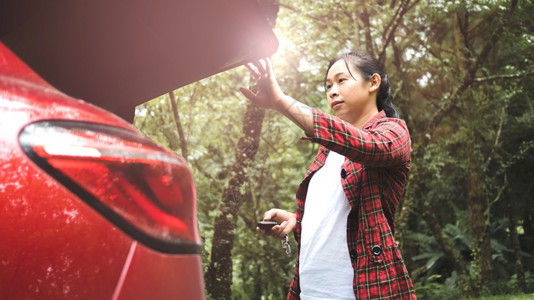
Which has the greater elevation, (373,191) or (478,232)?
(478,232)

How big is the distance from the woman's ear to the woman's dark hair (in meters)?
0.02

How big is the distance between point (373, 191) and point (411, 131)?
6.50 m

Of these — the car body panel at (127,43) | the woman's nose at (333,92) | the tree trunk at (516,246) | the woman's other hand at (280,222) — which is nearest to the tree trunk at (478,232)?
the tree trunk at (516,246)

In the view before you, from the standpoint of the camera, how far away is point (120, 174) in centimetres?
95

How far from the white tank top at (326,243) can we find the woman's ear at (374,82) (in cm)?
34

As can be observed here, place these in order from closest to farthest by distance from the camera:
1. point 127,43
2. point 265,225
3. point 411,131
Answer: point 265,225 < point 127,43 < point 411,131

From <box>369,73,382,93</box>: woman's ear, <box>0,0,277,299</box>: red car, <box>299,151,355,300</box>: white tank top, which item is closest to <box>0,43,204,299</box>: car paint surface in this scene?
<box>0,0,277,299</box>: red car

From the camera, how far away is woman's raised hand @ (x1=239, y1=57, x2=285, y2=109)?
1.58 m

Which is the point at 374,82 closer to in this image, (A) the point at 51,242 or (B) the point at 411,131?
(A) the point at 51,242

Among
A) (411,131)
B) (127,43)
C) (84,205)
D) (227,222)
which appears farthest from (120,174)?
(411,131)

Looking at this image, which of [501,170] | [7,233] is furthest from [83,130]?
[501,170]

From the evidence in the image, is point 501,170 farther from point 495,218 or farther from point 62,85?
point 62,85

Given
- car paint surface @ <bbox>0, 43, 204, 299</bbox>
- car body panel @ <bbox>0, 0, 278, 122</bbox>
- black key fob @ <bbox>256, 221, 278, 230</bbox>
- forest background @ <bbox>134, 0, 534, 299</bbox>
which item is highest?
forest background @ <bbox>134, 0, 534, 299</bbox>

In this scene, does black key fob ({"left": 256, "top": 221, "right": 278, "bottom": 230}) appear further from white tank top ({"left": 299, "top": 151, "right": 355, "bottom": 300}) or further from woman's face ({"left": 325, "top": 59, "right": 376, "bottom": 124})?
woman's face ({"left": 325, "top": 59, "right": 376, "bottom": 124})
